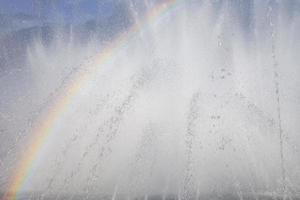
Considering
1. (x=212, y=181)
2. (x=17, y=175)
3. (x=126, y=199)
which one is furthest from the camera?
(x=17, y=175)

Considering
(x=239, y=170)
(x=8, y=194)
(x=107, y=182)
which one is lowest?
(x=8, y=194)

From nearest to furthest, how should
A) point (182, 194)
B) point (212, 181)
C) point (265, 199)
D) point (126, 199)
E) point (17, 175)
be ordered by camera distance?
point (265, 199) < point (126, 199) < point (182, 194) < point (212, 181) < point (17, 175)

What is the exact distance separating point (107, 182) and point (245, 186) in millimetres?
15140

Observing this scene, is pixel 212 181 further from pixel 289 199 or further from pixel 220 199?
pixel 289 199

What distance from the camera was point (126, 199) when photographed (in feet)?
116

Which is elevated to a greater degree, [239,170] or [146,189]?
[239,170]

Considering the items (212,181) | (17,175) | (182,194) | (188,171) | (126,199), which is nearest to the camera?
(126,199)

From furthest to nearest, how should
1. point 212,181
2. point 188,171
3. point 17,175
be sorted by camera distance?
point 17,175
point 188,171
point 212,181

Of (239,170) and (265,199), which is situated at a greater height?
(239,170)

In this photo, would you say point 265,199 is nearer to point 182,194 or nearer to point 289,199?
point 289,199

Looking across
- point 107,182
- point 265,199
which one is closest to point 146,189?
point 107,182

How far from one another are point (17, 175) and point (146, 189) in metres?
20.2

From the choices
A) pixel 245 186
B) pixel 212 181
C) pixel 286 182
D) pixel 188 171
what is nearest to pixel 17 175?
pixel 188 171

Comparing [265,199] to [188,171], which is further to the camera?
[188,171]
